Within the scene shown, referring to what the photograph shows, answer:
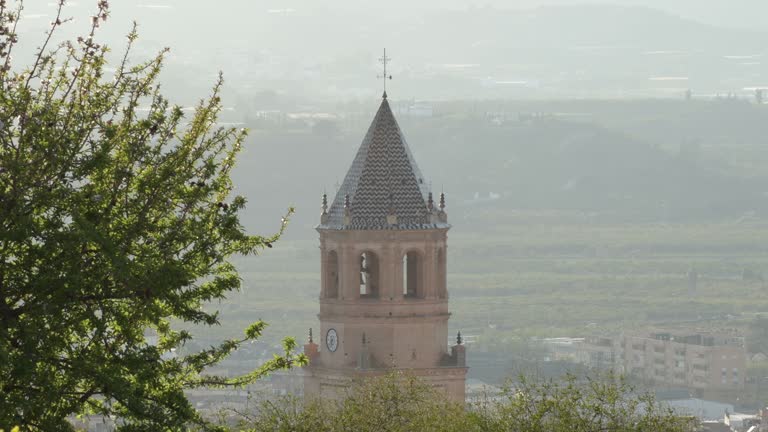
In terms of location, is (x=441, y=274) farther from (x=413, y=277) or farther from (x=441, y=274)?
(x=413, y=277)

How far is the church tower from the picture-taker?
234ft

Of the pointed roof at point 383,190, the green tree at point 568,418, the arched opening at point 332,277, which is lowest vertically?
the green tree at point 568,418

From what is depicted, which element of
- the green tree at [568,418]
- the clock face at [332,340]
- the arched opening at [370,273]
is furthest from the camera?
the arched opening at [370,273]

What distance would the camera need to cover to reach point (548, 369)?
195750 millimetres

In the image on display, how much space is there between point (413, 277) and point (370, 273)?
1.33m

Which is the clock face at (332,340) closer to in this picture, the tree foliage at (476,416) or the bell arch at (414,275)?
the bell arch at (414,275)

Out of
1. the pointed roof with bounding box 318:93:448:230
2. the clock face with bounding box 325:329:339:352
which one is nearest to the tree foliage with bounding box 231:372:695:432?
the clock face with bounding box 325:329:339:352

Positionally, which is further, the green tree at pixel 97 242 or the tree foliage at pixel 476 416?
the tree foliage at pixel 476 416

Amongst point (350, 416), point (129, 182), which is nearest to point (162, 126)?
point (129, 182)

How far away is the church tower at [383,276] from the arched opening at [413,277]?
0.03 m

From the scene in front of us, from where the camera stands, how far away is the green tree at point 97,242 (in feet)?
106

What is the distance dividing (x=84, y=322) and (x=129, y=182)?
1.90m

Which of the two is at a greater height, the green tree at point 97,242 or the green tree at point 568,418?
the green tree at point 97,242

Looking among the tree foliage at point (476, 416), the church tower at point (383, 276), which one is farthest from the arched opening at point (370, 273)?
the tree foliage at point (476, 416)
